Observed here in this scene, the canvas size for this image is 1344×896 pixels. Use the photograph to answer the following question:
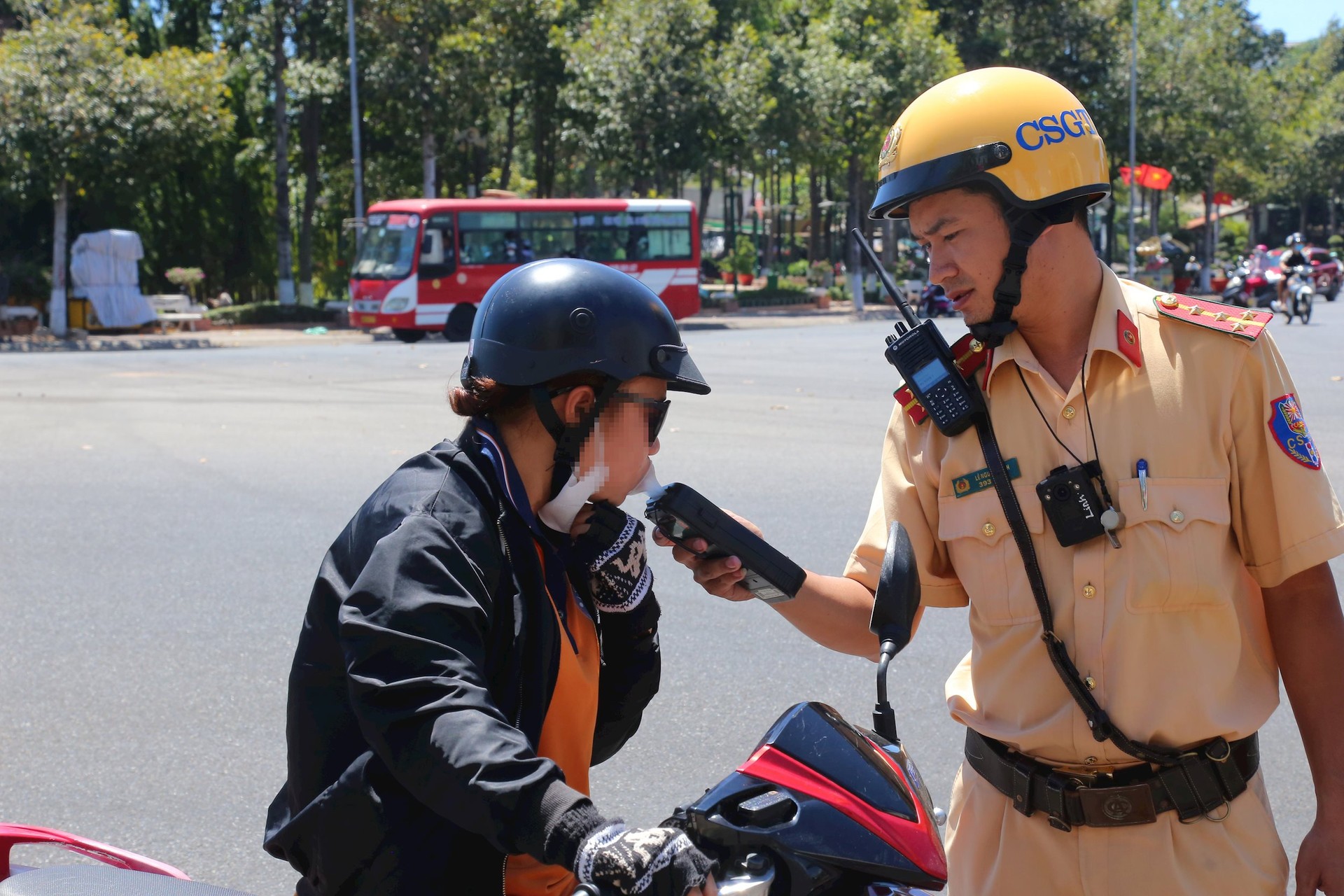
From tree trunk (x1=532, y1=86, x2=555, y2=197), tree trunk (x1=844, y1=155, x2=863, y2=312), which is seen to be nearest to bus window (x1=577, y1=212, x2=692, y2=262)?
tree trunk (x1=844, y1=155, x2=863, y2=312)

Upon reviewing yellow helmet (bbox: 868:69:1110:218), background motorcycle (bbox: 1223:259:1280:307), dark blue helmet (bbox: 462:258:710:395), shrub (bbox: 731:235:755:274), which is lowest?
dark blue helmet (bbox: 462:258:710:395)

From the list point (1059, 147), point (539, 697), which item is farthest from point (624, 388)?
point (1059, 147)

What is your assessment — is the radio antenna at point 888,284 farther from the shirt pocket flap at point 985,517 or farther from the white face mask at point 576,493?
the white face mask at point 576,493

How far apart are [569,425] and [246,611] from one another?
432cm

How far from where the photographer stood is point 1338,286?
1406 inches

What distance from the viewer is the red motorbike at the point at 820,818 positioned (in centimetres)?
142

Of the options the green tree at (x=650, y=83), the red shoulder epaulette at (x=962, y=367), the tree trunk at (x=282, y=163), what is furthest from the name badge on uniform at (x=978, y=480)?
the tree trunk at (x=282, y=163)

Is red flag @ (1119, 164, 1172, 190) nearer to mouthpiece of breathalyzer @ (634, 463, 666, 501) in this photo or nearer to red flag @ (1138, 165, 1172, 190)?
red flag @ (1138, 165, 1172, 190)

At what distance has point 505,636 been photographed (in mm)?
1728

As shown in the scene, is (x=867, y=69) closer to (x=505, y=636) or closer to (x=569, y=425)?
(x=569, y=425)

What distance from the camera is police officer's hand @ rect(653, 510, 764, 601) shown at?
192 centimetres

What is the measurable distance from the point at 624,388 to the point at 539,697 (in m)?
0.48

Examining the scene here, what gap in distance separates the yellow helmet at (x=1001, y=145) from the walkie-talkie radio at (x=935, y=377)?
153mm

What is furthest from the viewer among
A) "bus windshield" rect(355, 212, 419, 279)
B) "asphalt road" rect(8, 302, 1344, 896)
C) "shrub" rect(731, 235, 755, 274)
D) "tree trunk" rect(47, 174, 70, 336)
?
"shrub" rect(731, 235, 755, 274)
